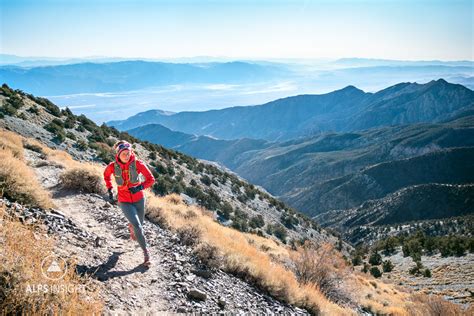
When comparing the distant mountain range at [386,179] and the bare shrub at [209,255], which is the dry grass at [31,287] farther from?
the distant mountain range at [386,179]

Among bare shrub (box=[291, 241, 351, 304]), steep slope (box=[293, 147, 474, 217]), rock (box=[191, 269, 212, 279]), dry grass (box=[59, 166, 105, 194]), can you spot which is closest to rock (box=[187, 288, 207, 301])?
rock (box=[191, 269, 212, 279])

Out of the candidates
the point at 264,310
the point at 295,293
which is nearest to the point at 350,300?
the point at 295,293

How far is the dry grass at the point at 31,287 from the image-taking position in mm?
3699

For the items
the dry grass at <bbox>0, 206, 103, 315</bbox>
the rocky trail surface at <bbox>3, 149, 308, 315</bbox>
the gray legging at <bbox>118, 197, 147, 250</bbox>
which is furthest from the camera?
the gray legging at <bbox>118, 197, 147, 250</bbox>

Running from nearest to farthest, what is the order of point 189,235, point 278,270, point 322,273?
point 278,270
point 189,235
point 322,273

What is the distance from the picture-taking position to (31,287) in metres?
3.88

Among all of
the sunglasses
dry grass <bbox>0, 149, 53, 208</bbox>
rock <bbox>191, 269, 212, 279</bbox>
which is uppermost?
the sunglasses

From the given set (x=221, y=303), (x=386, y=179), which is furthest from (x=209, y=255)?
(x=386, y=179)

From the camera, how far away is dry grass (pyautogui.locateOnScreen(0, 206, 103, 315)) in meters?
3.70

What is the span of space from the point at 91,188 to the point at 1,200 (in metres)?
3.71

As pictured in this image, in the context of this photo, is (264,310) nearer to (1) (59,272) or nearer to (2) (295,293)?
(2) (295,293)

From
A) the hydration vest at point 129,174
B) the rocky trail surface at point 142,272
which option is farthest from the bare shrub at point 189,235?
the hydration vest at point 129,174
